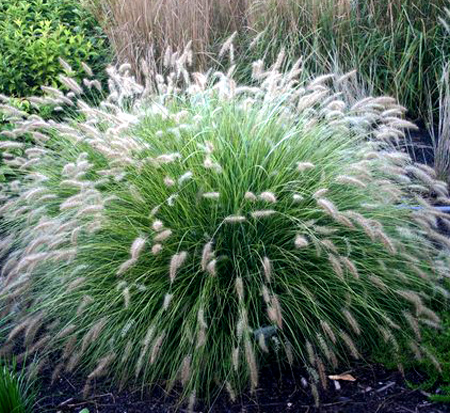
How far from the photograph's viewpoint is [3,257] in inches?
198

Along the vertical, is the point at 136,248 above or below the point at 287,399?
above

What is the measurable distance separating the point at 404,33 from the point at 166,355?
16.1ft

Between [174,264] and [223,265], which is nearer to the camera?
[174,264]

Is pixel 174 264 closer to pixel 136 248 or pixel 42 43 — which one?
pixel 136 248

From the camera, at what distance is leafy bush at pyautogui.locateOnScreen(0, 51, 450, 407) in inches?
139

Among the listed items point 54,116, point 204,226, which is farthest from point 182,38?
point 204,226

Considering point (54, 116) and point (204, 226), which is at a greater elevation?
point (204, 226)

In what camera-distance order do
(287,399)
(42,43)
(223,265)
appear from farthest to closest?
1. (42,43)
2. (223,265)
3. (287,399)

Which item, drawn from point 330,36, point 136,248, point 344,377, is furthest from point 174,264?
point 330,36

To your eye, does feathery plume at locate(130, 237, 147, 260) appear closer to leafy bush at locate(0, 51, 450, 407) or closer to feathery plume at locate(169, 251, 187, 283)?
leafy bush at locate(0, 51, 450, 407)

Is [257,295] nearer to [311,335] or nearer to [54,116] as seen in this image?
[311,335]

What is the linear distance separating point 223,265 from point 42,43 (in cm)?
457

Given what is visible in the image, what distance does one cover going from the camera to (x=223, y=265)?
3.73 metres

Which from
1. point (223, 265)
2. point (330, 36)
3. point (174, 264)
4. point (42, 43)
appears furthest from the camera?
point (42, 43)
